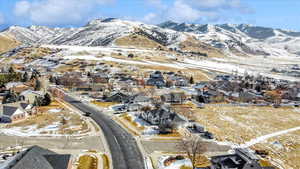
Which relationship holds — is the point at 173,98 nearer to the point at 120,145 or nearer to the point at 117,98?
the point at 117,98

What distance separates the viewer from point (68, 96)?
99.9m

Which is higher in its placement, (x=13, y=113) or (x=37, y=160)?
(x=13, y=113)

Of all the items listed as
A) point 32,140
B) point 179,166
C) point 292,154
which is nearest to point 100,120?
point 32,140

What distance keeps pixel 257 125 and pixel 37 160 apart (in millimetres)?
59000

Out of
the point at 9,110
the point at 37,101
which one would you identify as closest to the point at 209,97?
the point at 37,101

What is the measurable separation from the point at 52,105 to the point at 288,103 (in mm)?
88422

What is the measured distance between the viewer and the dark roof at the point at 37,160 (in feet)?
105

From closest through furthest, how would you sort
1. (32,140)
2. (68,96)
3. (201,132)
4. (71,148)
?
(71,148)
(32,140)
(201,132)
(68,96)

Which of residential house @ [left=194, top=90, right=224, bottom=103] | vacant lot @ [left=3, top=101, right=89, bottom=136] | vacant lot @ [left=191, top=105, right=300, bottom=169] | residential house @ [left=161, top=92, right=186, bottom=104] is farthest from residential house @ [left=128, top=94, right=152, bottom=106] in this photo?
vacant lot @ [left=3, top=101, right=89, bottom=136]

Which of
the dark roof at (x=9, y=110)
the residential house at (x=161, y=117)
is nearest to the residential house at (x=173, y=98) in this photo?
the residential house at (x=161, y=117)

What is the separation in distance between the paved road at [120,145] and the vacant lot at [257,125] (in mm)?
20964

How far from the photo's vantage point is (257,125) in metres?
72.1

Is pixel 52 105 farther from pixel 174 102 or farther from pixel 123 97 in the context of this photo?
pixel 174 102

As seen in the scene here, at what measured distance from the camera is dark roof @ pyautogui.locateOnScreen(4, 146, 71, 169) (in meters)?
31.9
